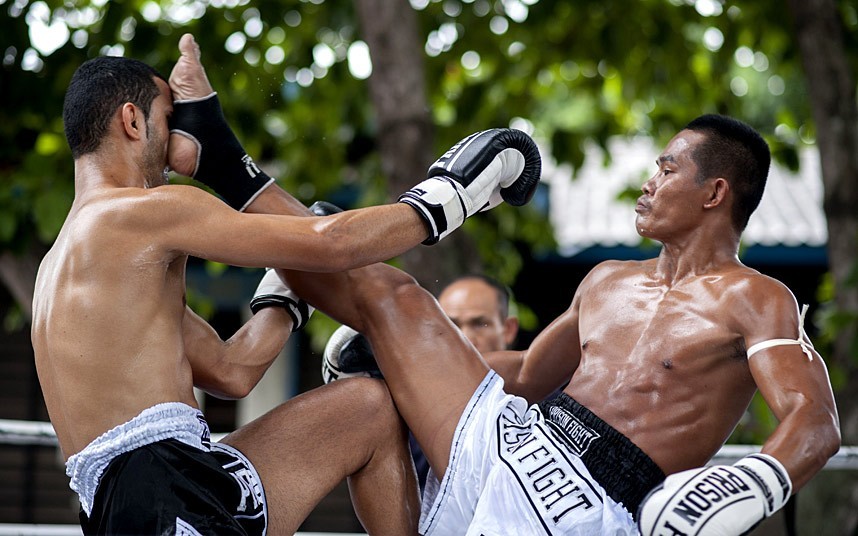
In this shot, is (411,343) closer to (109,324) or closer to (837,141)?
(109,324)

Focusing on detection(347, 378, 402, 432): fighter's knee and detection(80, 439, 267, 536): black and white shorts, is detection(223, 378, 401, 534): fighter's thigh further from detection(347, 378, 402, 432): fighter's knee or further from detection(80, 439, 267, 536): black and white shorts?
detection(80, 439, 267, 536): black and white shorts

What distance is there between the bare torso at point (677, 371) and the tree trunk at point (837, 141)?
2204mm

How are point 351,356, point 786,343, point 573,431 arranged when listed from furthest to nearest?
1. point 351,356
2. point 573,431
3. point 786,343

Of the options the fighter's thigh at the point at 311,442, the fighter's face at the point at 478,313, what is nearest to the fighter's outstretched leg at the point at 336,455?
the fighter's thigh at the point at 311,442

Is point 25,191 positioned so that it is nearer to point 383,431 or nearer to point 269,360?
point 269,360

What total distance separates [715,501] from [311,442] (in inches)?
40.1

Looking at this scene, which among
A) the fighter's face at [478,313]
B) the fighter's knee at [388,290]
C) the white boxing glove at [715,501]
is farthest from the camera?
the fighter's face at [478,313]

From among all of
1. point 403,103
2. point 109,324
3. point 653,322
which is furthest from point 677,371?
point 403,103

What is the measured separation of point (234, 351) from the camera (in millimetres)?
2781

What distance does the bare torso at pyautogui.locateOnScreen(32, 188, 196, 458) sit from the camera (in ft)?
7.73

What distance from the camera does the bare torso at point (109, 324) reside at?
2355mm

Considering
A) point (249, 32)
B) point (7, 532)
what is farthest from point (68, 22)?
point (7, 532)

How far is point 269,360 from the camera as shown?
286cm

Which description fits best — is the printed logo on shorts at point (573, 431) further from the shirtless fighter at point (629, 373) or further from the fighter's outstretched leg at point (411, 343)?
the fighter's outstretched leg at point (411, 343)
